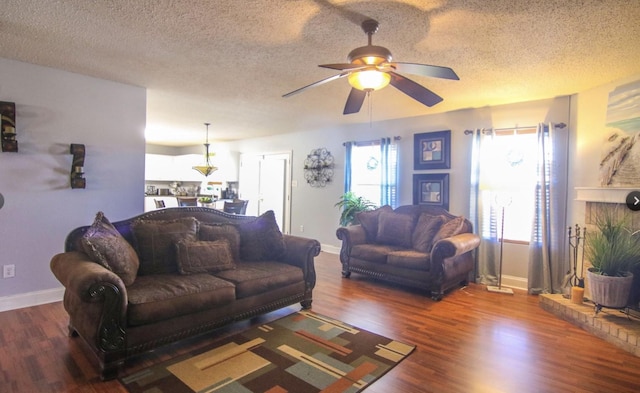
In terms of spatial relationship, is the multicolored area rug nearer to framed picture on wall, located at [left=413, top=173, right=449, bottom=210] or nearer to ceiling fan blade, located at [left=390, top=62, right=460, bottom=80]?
ceiling fan blade, located at [left=390, top=62, right=460, bottom=80]

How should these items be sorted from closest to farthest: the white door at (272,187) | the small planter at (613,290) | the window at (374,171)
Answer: the small planter at (613,290) → the window at (374,171) → the white door at (272,187)

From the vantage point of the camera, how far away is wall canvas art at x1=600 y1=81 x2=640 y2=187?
3257 mm

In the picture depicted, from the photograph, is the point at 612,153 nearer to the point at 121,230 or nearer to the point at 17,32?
the point at 121,230

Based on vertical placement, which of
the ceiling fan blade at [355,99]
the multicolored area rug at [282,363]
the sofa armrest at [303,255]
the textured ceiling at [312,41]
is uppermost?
the textured ceiling at [312,41]

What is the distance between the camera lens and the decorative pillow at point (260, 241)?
11.6 feet

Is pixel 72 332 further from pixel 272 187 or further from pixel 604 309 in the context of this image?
pixel 272 187

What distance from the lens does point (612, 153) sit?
3479 mm

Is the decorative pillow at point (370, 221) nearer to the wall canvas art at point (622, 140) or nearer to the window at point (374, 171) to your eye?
the window at point (374, 171)

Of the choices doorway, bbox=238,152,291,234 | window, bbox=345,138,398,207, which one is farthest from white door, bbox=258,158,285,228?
window, bbox=345,138,398,207

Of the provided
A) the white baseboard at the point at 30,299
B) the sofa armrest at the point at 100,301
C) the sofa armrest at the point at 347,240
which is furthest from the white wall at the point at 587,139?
the white baseboard at the point at 30,299

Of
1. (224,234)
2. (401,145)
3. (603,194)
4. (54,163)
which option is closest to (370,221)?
(401,145)

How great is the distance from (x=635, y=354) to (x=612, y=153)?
1927mm

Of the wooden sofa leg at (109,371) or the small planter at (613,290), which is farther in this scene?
the small planter at (613,290)

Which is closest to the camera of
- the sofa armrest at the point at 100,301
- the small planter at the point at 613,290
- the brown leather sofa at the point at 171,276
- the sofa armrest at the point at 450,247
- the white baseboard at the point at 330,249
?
the sofa armrest at the point at 100,301
